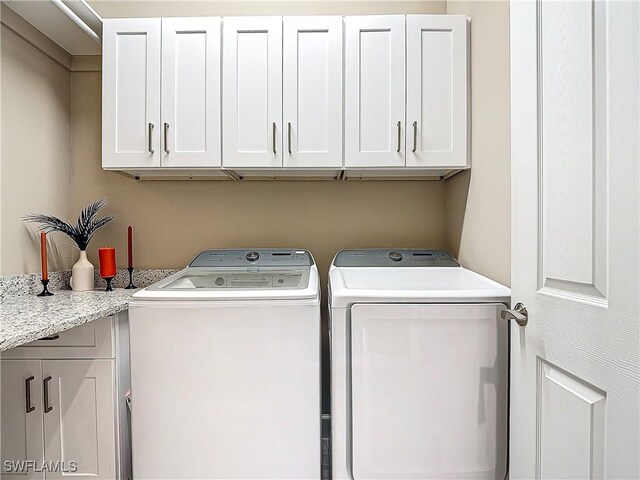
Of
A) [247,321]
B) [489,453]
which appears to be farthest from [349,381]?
[489,453]

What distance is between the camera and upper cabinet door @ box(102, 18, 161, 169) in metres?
1.95

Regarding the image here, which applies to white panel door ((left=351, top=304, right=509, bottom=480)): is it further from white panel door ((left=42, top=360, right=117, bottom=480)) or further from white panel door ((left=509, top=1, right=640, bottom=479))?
white panel door ((left=42, top=360, right=117, bottom=480))

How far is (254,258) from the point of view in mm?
2174

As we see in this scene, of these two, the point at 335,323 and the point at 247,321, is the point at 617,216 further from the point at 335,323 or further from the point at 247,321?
the point at 247,321

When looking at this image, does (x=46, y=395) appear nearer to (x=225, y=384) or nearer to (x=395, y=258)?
(x=225, y=384)

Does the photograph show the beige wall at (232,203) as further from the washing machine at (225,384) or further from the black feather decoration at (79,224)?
the washing machine at (225,384)

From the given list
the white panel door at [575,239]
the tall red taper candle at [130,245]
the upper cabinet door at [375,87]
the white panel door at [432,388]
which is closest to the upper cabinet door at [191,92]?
the tall red taper candle at [130,245]

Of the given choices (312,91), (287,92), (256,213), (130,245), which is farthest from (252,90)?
(130,245)

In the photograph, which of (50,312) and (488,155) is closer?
(50,312)

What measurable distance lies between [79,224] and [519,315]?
2051 millimetres

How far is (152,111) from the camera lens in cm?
195

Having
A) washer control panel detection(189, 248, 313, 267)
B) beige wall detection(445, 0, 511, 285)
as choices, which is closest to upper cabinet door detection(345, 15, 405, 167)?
beige wall detection(445, 0, 511, 285)

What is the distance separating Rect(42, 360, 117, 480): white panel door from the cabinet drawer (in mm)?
35

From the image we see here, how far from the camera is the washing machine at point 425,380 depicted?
1.41 m
